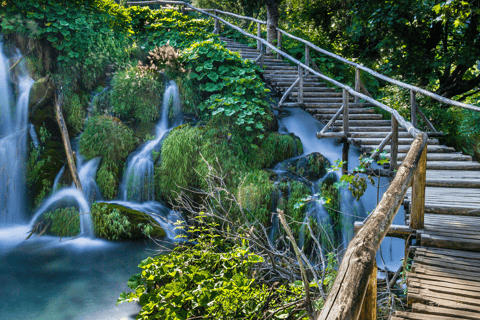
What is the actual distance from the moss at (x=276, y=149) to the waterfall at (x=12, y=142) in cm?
→ 509

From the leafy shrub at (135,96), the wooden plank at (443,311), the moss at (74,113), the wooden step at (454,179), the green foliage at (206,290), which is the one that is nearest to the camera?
the wooden plank at (443,311)

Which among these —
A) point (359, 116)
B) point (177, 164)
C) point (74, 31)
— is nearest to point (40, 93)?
point (74, 31)

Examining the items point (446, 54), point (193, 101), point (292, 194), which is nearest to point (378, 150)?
point (292, 194)

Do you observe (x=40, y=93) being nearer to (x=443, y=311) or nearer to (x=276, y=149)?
(x=276, y=149)

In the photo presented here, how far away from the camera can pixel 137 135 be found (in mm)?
8328

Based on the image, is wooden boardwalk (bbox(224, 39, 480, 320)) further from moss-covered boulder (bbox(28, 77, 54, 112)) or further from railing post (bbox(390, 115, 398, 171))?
moss-covered boulder (bbox(28, 77, 54, 112))

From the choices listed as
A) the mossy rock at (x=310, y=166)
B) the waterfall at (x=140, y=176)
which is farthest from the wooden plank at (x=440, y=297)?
the waterfall at (x=140, y=176)

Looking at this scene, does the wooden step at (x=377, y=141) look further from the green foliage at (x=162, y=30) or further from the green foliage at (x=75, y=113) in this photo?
the green foliage at (x=75, y=113)

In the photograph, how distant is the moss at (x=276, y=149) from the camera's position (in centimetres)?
782

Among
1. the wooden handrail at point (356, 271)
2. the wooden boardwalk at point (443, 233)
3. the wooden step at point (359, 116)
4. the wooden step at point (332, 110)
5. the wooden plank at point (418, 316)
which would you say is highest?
the wooden step at point (332, 110)

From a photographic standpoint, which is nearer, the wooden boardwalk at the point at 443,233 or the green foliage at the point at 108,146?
the wooden boardwalk at the point at 443,233

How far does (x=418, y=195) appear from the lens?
310 centimetres

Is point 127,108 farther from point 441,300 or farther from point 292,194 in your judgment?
point 441,300

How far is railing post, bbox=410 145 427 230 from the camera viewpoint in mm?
3086
